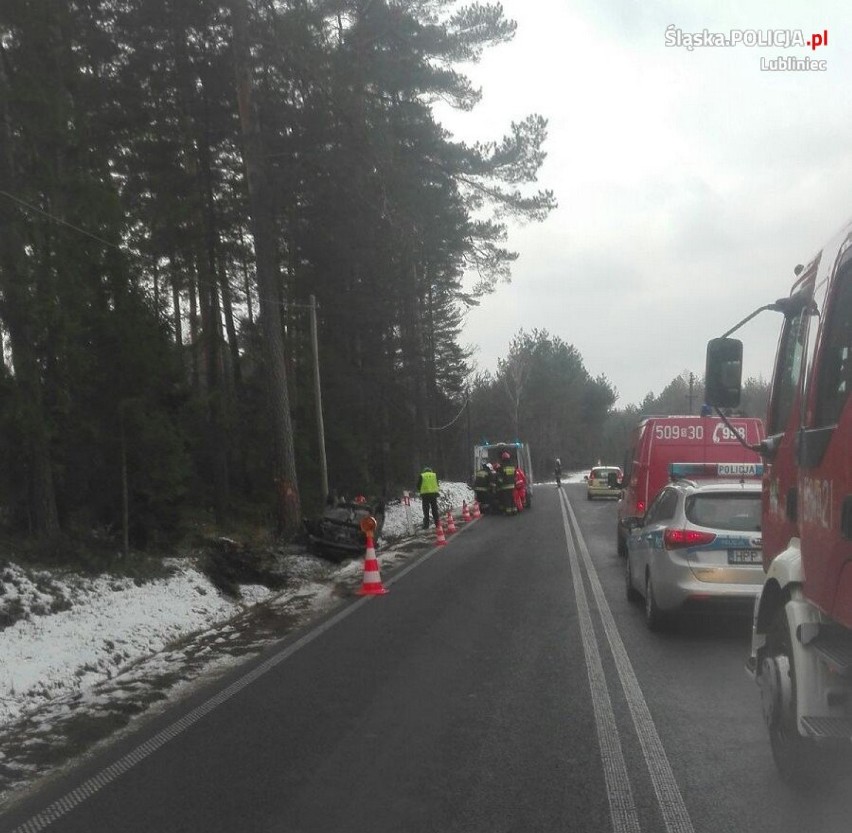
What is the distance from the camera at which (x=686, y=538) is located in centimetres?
1034

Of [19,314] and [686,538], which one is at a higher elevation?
[19,314]

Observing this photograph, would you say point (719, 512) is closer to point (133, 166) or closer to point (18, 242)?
point (18, 242)

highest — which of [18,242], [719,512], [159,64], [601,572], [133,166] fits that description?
[159,64]

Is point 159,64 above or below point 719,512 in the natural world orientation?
above

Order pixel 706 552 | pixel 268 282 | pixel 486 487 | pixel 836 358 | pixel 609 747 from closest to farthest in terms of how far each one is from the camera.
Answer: pixel 836 358
pixel 609 747
pixel 706 552
pixel 268 282
pixel 486 487

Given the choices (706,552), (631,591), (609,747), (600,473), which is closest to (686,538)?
(706,552)

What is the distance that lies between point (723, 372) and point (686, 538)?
4.48 m

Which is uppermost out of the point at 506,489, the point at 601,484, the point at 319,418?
the point at 319,418

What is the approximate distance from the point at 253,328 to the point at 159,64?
14224 millimetres

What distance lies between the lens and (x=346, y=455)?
35812 mm

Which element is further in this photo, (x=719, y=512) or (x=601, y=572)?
(x=601, y=572)

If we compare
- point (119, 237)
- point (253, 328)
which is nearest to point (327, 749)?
point (119, 237)

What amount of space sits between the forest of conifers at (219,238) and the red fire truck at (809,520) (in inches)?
398

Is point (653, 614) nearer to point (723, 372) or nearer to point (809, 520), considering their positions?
point (723, 372)
